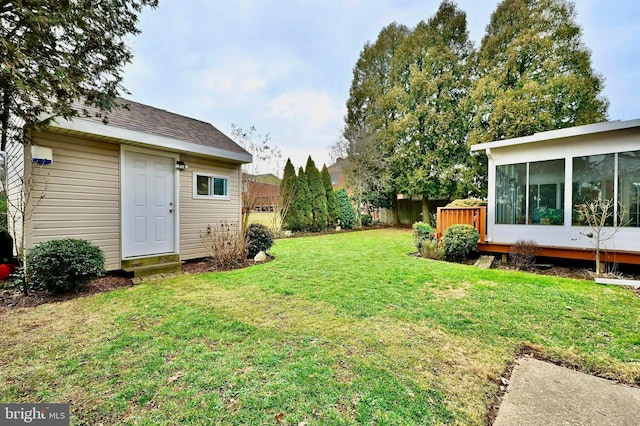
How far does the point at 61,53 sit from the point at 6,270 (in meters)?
4.06

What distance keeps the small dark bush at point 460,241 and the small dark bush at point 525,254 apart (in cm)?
83

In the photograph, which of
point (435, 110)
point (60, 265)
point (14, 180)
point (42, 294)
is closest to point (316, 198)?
point (435, 110)

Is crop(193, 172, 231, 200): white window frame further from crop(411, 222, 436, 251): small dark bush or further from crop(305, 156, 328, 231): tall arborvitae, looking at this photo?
crop(305, 156, 328, 231): tall arborvitae

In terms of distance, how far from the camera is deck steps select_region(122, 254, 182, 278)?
5.21 m

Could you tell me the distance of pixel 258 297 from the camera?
4.01 m

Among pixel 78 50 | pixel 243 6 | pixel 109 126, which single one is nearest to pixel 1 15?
pixel 78 50

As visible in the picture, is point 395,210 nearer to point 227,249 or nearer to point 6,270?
point 227,249

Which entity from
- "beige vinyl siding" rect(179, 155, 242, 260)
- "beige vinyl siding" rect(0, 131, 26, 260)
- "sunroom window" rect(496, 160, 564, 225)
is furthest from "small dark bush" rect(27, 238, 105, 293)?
"sunroom window" rect(496, 160, 564, 225)

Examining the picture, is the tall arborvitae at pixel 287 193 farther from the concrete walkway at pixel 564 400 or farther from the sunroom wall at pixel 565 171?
the concrete walkway at pixel 564 400

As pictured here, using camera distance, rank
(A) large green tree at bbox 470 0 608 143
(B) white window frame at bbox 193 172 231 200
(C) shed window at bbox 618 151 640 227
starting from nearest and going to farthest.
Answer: (C) shed window at bbox 618 151 640 227 → (B) white window frame at bbox 193 172 231 200 → (A) large green tree at bbox 470 0 608 143

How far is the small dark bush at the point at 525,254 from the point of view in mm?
5988

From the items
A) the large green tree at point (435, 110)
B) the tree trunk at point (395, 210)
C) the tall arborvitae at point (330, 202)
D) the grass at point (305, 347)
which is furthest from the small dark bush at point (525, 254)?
the tree trunk at point (395, 210)

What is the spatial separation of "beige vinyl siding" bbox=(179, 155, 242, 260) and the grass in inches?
74.8

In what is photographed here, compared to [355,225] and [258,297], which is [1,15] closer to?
[258,297]
